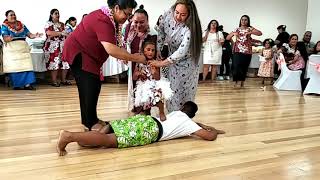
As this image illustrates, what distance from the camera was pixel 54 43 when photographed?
6.62m

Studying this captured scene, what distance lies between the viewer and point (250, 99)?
5.54 meters

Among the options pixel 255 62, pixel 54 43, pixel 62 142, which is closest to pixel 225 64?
pixel 255 62

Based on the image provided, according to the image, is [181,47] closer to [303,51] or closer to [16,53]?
[16,53]

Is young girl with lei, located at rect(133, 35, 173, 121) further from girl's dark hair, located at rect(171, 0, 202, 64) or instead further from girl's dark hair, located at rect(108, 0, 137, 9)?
girl's dark hair, located at rect(108, 0, 137, 9)

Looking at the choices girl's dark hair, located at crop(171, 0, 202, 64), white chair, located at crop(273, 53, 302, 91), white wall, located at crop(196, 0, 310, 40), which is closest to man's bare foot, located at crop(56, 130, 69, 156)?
girl's dark hair, located at crop(171, 0, 202, 64)

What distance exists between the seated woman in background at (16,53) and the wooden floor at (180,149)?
1404 mm

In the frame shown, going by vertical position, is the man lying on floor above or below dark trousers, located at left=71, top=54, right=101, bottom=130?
below

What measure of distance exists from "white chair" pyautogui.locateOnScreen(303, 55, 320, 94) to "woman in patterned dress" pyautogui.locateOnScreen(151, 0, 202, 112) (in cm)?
345

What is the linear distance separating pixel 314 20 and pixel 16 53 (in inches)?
225

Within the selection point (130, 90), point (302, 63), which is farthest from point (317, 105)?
point (130, 90)

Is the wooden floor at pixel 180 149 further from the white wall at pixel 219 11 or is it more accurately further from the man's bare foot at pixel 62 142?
the white wall at pixel 219 11

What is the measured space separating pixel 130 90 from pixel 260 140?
50.2 inches

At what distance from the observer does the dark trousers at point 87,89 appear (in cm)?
302

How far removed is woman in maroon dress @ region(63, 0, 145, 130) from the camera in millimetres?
2734
